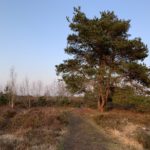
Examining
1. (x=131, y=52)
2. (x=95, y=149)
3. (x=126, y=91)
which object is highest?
(x=131, y=52)

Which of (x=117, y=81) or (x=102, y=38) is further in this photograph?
(x=117, y=81)

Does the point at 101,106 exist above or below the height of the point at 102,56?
below

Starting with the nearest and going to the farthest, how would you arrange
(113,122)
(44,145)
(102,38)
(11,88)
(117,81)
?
(44,145) < (113,122) < (102,38) < (117,81) < (11,88)

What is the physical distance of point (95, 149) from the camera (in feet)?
38.5

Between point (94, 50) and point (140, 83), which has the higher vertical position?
point (94, 50)

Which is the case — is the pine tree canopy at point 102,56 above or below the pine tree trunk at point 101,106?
above

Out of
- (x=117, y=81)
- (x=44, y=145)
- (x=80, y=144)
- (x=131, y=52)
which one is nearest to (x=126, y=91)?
(x=117, y=81)

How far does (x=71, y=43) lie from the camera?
31.4m

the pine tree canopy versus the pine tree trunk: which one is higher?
the pine tree canopy

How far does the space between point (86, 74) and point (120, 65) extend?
347cm

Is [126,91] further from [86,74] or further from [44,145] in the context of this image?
[44,145]

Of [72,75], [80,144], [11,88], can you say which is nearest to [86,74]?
[72,75]

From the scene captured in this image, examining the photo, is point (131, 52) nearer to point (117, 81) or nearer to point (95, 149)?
point (117, 81)

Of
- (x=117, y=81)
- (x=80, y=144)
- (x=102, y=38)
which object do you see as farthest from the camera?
(x=117, y=81)
